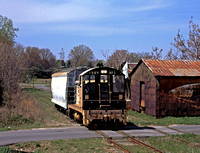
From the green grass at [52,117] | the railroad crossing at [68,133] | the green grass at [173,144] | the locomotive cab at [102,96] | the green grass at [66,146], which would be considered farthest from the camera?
the green grass at [52,117]

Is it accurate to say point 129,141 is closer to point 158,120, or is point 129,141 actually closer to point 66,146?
point 66,146

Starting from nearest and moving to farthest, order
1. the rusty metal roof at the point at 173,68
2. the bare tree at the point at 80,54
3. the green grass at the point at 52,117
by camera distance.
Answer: the green grass at the point at 52,117
the rusty metal roof at the point at 173,68
the bare tree at the point at 80,54

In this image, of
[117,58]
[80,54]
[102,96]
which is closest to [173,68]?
[102,96]

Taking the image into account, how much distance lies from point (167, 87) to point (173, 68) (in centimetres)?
224

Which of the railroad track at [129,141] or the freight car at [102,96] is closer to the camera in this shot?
the railroad track at [129,141]

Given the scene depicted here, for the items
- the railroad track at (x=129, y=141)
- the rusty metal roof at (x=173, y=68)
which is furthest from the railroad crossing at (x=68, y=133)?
the rusty metal roof at (x=173, y=68)

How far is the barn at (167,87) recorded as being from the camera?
2314 centimetres

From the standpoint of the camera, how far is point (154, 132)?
16.2m

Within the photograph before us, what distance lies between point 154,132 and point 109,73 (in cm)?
422

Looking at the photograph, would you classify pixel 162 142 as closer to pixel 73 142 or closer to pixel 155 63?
pixel 73 142

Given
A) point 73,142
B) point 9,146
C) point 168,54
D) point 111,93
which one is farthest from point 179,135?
point 168,54

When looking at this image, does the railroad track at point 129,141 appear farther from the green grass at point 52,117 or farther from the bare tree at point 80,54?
the bare tree at point 80,54

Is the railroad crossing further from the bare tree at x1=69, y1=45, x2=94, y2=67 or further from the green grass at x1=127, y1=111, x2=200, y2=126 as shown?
the bare tree at x1=69, y1=45, x2=94, y2=67

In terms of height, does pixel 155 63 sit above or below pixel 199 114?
above
